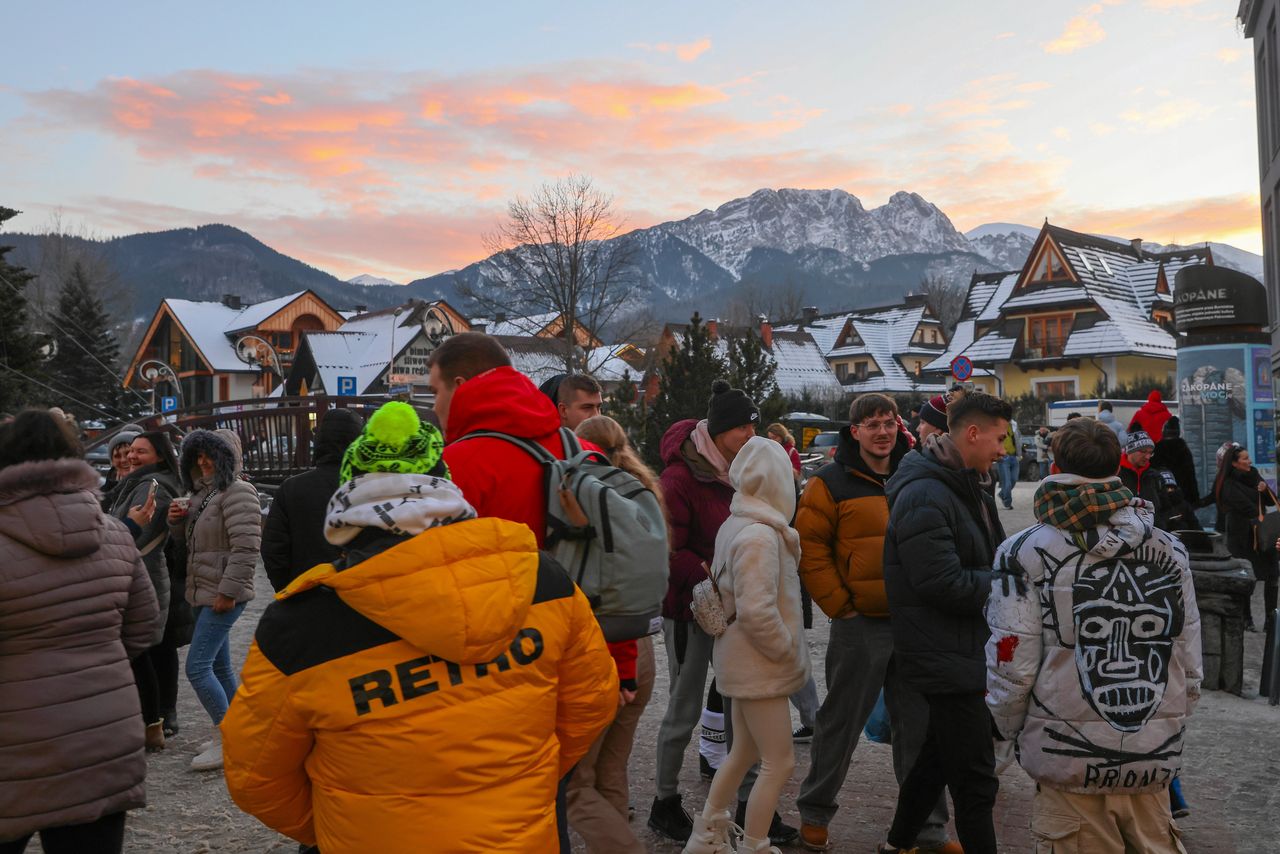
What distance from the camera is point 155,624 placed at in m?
3.84

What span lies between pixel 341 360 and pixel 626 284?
853 inches

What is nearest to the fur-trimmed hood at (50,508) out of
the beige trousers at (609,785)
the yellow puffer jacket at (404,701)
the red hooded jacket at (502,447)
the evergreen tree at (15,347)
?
the red hooded jacket at (502,447)

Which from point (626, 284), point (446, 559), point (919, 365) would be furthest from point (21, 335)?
point (919, 365)

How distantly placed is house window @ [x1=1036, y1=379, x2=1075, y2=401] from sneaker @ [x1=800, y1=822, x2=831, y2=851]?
4615cm

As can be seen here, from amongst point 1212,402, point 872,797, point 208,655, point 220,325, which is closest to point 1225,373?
point 1212,402

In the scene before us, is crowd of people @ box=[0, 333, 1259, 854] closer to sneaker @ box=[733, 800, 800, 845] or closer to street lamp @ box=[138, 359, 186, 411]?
sneaker @ box=[733, 800, 800, 845]

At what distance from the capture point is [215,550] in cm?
631

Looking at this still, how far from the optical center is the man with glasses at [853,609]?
15.6 ft

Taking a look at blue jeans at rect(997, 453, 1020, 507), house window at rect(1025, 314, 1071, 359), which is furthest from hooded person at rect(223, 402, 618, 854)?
house window at rect(1025, 314, 1071, 359)

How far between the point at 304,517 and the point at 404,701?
10.6 ft

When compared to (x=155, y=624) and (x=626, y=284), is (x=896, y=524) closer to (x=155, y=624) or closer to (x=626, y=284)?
(x=155, y=624)

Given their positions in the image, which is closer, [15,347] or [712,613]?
[712,613]

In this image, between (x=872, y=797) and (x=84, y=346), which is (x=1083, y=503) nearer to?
(x=872, y=797)

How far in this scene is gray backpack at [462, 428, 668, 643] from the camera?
11.1 feet
